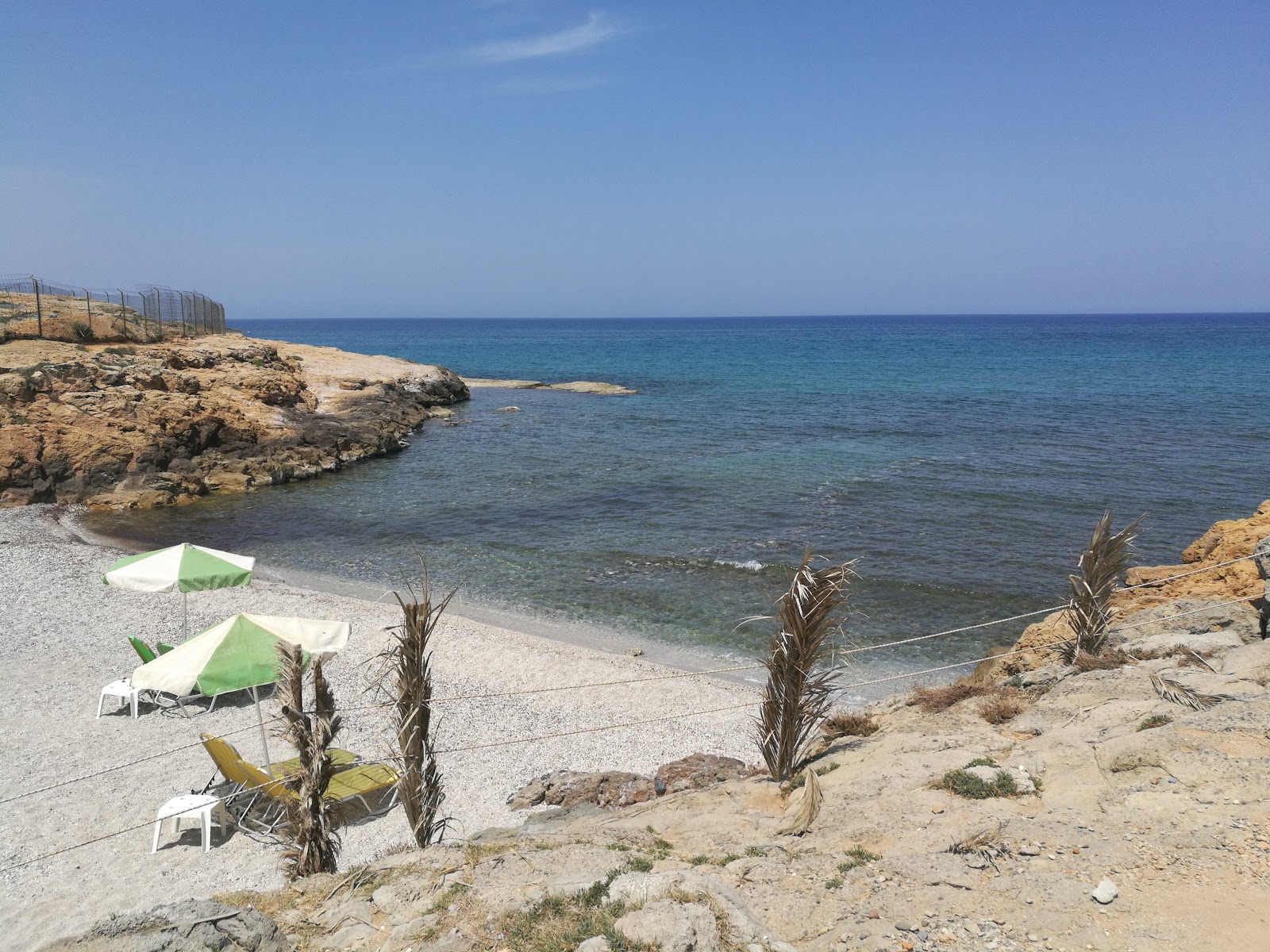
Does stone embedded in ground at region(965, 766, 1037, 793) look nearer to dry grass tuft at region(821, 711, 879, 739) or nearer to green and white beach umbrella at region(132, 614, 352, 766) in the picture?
dry grass tuft at region(821, 711, 879, 739)

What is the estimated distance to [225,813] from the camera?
30.9 ft

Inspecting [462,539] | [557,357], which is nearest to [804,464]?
[462,539]

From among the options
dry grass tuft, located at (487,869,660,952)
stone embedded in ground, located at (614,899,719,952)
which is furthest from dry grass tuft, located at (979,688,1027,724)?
dry grass tuft, located at (487,869,660,952)

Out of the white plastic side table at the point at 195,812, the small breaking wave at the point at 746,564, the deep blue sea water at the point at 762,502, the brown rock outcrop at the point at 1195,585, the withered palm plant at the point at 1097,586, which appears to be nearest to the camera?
the white plastic side table at the point at 195,812

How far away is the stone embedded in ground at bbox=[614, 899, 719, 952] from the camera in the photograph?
4.84m

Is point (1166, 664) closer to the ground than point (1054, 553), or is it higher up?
higher up

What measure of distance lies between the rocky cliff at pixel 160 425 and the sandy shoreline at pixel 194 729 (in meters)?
7.77

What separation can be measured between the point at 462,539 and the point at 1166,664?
17.4 m

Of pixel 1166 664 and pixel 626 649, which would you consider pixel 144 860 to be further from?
pixel 1166 664

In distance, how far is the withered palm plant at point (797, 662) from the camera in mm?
7945

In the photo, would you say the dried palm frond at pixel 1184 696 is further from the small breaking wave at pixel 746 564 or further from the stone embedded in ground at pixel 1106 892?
the small breaking wave at pixel 746 564

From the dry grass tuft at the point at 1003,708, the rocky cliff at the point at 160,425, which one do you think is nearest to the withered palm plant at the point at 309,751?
the dry grass tuft at the point at 1003,708

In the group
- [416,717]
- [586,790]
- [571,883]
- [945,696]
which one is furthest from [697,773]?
[571,883]

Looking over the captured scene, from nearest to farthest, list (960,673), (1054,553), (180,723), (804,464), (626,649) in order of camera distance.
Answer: (180,723), (960,673), (626,649), (1054,553), (804,464)
